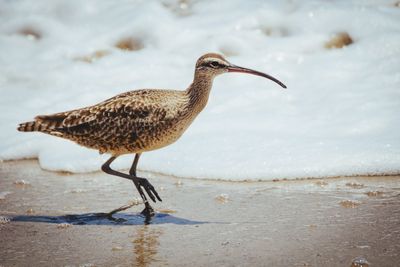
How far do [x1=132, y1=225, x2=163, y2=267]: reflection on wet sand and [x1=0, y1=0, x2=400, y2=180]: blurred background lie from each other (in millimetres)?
1399

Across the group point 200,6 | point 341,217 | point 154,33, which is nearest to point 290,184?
point 341,217

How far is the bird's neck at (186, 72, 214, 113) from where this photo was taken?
211 inches

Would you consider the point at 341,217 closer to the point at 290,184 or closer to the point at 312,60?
the point at 290,184

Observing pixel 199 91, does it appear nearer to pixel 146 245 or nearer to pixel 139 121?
pixel 139 121

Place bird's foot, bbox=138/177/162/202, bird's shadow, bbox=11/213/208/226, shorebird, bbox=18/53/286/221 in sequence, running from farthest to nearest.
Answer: shorebird, bbox=18/53/286/221 < bird's foot, bbox=138/177/162/202 < bird's shadow, bbox=11/213/208/226

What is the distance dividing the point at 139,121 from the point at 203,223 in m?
1.07

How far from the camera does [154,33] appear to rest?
31.0 ft

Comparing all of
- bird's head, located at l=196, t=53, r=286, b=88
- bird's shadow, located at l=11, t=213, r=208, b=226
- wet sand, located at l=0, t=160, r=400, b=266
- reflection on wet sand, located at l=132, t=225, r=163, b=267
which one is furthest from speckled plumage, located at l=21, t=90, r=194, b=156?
reflection on wet sand, located at l=132, t=225, r=163, b=267

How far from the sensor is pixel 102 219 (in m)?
4.86

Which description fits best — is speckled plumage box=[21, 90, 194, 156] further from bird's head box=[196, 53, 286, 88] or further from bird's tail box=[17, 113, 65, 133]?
bird's head box=[196, 53, 286, 88]

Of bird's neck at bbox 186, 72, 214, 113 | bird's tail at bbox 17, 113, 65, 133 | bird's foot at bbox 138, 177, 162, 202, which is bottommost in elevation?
bird's foot at bbox 138, 177, 162, 202

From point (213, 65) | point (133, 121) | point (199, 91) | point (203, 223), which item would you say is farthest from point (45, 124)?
point (203, 223)

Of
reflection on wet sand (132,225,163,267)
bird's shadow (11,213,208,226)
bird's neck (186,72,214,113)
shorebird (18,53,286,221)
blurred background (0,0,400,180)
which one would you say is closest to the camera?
reflection on wet sand (132,225,163,267)

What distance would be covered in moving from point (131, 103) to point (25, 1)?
20.5 ft
